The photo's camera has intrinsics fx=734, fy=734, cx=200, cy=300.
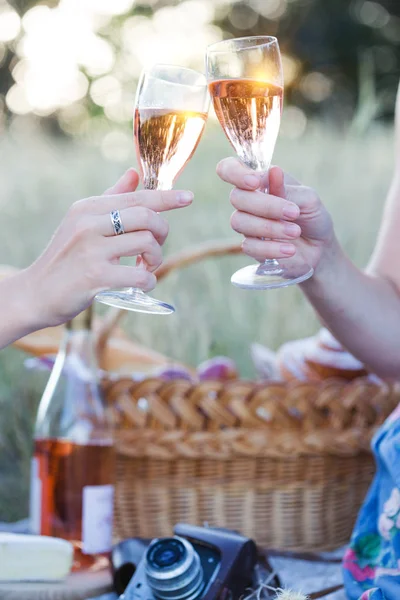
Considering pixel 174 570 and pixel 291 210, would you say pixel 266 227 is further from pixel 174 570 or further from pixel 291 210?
pixel 174 570

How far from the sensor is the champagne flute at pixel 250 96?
0.90m

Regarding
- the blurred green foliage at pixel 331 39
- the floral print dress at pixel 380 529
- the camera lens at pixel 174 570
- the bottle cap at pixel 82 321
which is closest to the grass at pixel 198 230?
the bottle cap at pixel 82 321

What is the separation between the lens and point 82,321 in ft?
4.68

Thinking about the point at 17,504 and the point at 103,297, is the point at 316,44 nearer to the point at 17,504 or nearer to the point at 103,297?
the point at 17,504

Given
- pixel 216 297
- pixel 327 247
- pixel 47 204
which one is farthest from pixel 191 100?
pixel 47 204

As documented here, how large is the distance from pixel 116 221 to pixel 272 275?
25 cm

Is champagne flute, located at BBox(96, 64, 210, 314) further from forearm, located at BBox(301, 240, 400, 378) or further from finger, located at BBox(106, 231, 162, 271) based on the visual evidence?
forearm, located at BBox(301, 240, 400, 378)

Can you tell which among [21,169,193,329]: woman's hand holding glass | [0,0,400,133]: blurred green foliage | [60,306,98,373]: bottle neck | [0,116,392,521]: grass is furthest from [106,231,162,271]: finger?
[0,0,400,133]: blurred green foliage

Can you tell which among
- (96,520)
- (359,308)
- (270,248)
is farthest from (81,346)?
(270,248)

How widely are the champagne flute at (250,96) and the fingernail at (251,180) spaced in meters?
0.05

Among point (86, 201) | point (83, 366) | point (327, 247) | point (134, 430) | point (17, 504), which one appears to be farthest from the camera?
point (17, 504)

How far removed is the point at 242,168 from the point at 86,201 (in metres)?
0.20

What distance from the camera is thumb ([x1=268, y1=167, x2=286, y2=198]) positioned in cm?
94

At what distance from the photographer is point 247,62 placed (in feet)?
3.01
